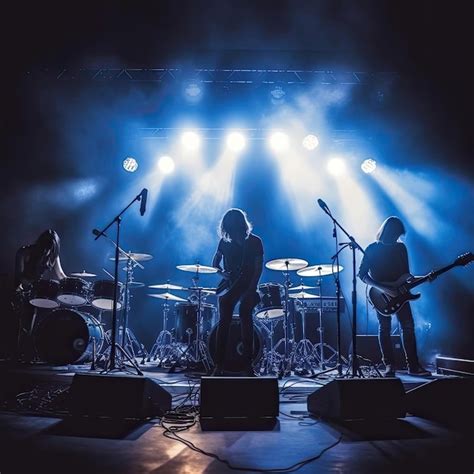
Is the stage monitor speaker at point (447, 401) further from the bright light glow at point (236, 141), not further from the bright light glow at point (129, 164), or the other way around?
the bright light glow at point (129, 164)

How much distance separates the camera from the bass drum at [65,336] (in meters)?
6.08

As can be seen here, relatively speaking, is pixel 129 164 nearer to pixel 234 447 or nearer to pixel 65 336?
pixel 65 336

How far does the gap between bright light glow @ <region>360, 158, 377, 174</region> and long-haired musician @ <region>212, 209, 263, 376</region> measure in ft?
18.2

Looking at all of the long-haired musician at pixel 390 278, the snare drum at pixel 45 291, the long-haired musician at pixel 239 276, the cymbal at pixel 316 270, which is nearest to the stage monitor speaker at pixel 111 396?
the long-haired musician at pixel 239 276

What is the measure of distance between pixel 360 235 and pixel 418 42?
4.54 metres

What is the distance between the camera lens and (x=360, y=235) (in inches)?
383

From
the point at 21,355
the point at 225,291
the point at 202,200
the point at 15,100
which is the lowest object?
the point at 21,355

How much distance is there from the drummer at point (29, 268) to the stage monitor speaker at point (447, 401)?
5.42 meters

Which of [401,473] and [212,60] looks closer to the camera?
[401,473]

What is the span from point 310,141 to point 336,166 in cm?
105

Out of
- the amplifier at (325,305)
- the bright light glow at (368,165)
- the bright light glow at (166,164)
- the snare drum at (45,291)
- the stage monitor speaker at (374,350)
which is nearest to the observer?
the snare drum at (45,291)

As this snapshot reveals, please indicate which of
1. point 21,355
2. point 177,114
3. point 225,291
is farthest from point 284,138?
point 21,355

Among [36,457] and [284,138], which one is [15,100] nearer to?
[284,138]

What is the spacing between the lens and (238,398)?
337cm
